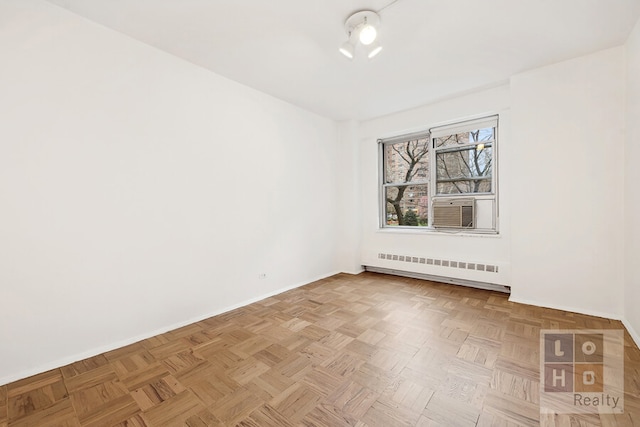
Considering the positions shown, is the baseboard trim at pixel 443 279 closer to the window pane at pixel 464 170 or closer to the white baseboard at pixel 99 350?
the window pane at pixel 464 170

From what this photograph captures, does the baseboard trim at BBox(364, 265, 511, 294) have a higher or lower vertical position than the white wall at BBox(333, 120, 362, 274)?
lower

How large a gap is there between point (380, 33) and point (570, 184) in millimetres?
2522

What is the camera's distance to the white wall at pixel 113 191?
1.86 meters

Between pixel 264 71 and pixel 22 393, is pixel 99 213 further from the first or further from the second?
pixel 264 71

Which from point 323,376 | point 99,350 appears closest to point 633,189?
point 323,376

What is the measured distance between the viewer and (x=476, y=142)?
12.4 ft

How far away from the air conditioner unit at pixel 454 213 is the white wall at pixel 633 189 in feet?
4.83

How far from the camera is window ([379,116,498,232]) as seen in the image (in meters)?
3.71

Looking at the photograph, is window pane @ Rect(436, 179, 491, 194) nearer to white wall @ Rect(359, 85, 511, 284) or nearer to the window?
the window

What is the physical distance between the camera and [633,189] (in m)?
2.33

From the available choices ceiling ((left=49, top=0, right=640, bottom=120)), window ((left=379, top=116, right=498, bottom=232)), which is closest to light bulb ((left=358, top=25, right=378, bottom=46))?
ceiling ((left=49, top=0, right=640, bottom=120))

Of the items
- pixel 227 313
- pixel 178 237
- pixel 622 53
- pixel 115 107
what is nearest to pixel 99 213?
pixel 178 237

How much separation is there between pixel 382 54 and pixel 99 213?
2922mm

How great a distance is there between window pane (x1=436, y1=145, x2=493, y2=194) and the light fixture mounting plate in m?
2.50
